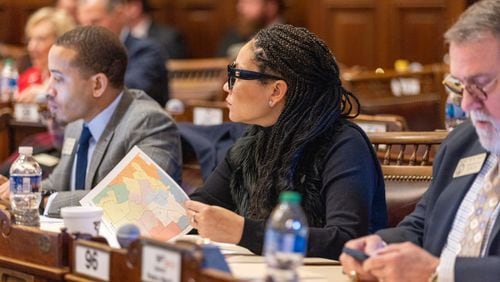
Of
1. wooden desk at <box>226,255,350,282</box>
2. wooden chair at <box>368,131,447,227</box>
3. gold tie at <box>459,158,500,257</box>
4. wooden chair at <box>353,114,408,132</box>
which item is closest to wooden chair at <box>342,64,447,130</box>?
wooden chair at <box>353,114,408,132</box>

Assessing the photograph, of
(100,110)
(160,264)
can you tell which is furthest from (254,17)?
(160,264)

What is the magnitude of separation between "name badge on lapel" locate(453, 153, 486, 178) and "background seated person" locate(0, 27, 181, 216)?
4.85 ft

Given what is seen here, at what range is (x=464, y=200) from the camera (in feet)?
9.30

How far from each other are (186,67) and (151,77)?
2448mm

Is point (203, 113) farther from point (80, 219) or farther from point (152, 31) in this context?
point (152, 31)

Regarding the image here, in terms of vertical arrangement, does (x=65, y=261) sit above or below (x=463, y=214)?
below

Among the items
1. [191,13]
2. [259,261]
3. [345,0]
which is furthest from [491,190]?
[191,13]

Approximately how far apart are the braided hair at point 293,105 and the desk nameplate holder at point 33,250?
72 centimetres

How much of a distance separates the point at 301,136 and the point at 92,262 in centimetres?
86

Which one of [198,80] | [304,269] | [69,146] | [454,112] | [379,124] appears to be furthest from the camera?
[198,80]

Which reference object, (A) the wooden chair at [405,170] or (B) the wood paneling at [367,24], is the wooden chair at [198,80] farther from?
(A) the wooden chair at [405,170]

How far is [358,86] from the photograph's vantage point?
668cm

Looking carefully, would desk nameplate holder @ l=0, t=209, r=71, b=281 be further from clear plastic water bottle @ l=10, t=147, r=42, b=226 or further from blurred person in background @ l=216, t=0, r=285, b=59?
blurred person in background @ l=216, t=0, r=285, b=59

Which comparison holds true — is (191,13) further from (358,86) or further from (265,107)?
(265,107)
